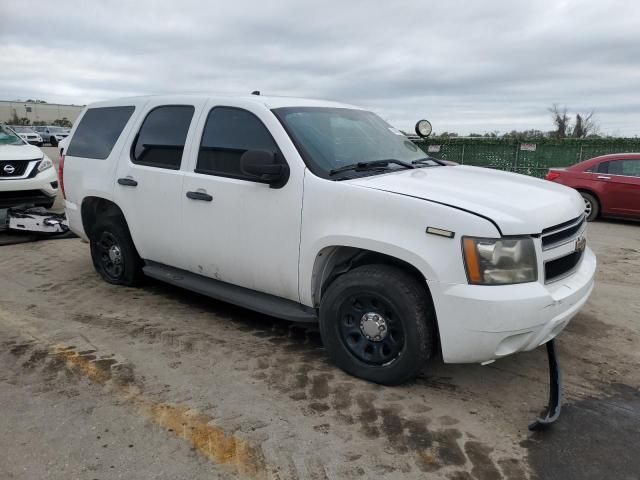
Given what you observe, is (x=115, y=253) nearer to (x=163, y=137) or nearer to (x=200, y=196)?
(x=163, y=137)

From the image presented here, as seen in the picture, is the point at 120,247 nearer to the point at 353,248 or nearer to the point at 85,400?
the point at 85,400

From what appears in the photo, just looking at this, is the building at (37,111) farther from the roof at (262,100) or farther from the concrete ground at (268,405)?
the concrete ground at (268,405)

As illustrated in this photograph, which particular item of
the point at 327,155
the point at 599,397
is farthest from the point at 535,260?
the point at 327,155

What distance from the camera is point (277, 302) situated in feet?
13.1

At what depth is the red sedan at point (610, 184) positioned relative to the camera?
10.4 metres

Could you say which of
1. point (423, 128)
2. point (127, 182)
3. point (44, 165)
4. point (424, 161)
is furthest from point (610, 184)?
point (44, 165)

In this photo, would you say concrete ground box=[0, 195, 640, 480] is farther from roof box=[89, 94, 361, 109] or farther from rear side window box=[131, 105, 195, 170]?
roof box=[89, 94, 361, 109]

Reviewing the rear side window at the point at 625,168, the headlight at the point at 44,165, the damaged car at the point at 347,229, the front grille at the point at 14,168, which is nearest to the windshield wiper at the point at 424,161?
the damaged car at the point at 347,229

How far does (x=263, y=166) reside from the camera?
361 centimetres

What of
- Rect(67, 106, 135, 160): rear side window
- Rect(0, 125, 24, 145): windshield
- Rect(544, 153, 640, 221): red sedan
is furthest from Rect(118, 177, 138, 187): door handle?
Rect(544, 153, 640, 221): red sedan

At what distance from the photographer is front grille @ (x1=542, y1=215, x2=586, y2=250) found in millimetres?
3158

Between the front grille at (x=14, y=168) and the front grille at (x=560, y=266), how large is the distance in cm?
762

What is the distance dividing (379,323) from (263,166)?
128 cm

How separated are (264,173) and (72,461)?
2014 millimetres
